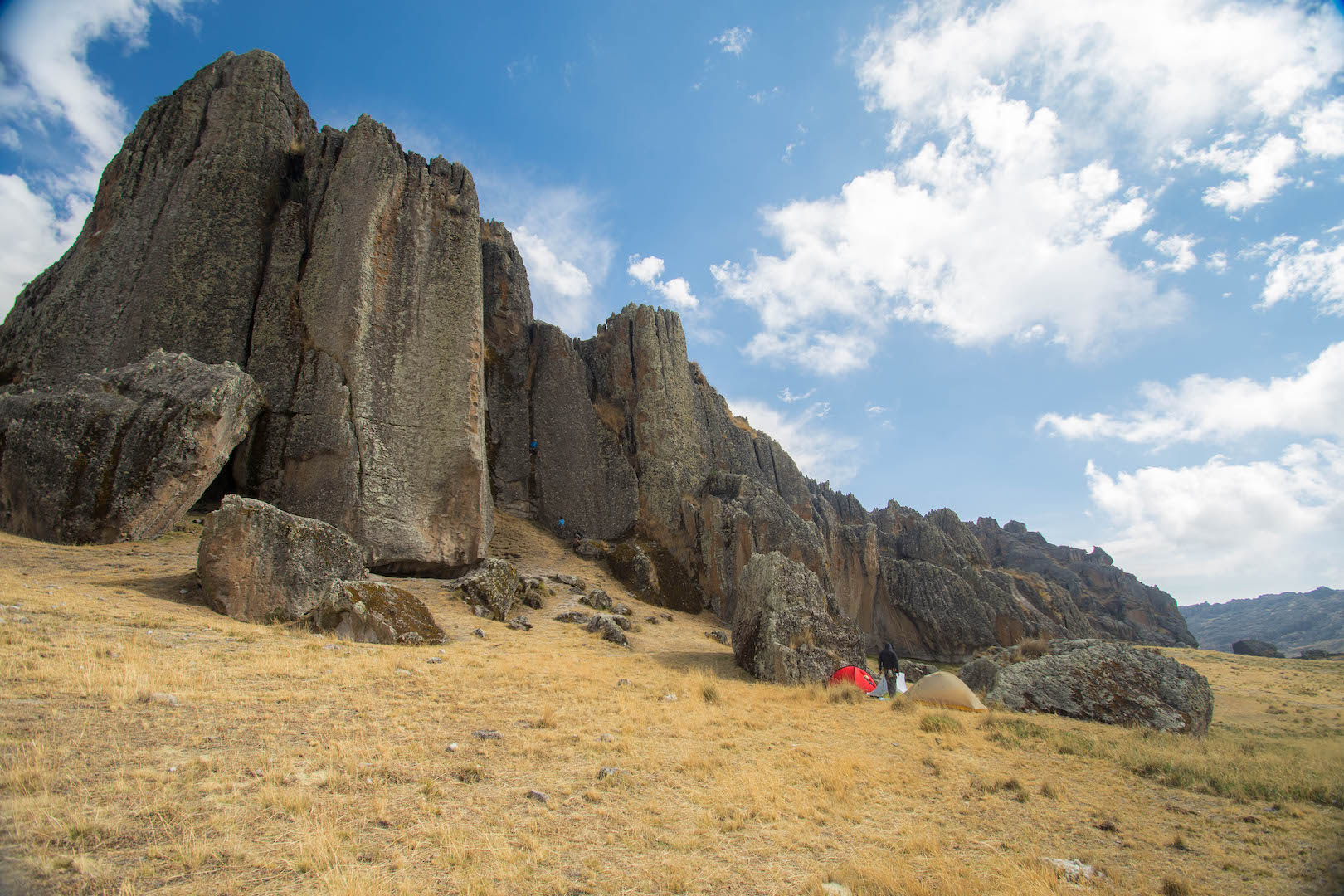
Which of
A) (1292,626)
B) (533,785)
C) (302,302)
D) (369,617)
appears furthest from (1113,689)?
(1292,626)

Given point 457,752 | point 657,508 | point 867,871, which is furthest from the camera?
point 657,508

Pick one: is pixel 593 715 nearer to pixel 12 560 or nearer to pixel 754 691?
pixel 754 691

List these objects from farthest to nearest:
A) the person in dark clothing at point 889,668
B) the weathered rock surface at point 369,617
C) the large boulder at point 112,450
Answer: the large boulder at point 112,450 → the person in dark clothing at point 889,668 → the weathered rock surface at point 369,617

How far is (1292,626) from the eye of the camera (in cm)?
14762

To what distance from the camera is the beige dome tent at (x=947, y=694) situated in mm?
15258

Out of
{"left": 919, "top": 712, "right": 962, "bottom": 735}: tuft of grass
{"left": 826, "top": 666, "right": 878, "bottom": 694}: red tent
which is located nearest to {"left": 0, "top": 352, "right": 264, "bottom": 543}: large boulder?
{"left": 826, "top": 666, "right": 878, "bottom": 694}: red tent

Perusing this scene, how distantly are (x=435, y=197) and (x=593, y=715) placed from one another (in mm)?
27803

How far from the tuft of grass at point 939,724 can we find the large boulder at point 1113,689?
12.8 feet

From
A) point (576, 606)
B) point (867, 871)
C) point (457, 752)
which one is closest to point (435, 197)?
point (576, 606)

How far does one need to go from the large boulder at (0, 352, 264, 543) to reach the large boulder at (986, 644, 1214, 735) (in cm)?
2521

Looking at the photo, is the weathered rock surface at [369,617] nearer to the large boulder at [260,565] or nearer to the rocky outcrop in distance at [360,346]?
the large boulder at [260,565]

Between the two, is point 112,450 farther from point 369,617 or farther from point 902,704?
point 902,704

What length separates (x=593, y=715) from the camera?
1037cm

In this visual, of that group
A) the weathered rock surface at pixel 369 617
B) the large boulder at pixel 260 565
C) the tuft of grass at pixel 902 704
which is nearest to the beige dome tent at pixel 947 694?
the tuft of grass at pixel 902 704
